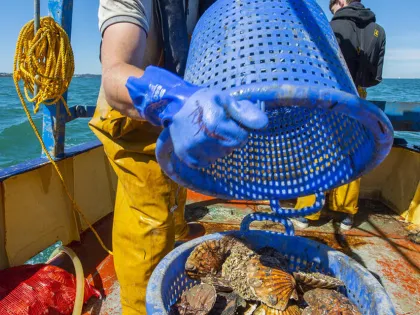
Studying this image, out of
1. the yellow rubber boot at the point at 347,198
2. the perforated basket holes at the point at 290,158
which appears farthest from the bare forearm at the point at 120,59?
the yellow rubber boot at the point at 347,198

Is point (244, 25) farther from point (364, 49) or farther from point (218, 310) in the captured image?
point (364, 49)

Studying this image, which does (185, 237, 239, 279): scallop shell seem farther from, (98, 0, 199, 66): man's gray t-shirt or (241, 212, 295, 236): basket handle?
(98, 0, 199, 66): man's gray t-shirt

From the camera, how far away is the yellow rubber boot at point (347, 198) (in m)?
3.60

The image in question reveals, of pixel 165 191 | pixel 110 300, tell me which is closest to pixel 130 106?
pixel 165 191

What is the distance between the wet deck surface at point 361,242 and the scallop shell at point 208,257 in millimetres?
930

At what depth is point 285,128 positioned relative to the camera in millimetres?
1705

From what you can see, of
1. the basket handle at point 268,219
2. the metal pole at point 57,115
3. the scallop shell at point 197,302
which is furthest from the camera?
the metal pole at point 57,115

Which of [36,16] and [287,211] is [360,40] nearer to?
[287,211]

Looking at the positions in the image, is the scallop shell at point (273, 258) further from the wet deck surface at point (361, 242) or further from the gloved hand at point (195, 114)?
the wet deck surface at point (361, 242)

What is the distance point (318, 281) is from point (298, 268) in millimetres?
264

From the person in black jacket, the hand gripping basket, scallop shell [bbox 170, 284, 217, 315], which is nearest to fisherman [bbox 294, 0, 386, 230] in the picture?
the person in black jacket

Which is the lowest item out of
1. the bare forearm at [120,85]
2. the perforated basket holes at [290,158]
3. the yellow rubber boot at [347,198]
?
the yellow rubber boot at [347,198]

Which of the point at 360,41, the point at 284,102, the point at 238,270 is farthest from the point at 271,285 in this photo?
the point at 360,41

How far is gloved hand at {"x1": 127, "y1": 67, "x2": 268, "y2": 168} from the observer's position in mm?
936
